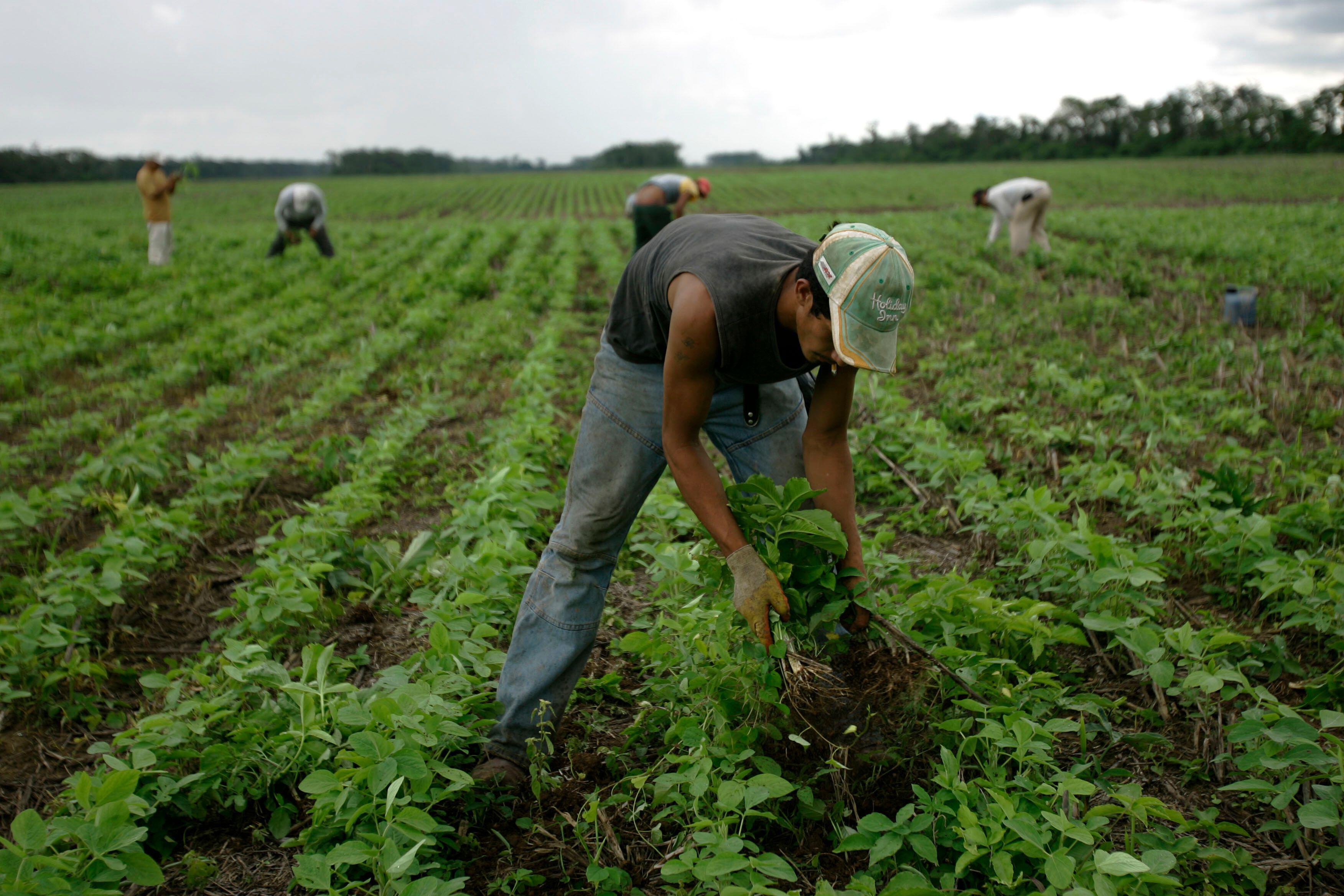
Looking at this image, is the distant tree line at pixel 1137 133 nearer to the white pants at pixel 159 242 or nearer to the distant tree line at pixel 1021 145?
the distant tree line at pixel 1021 145

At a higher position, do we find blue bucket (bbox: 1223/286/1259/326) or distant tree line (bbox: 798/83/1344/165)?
distant tree line (bbox: 798/83/1344/165)

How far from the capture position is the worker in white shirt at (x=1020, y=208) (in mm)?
11742

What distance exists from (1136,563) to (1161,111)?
78351 millimetres

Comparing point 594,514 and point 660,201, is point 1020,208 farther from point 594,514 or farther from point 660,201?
point 594,514

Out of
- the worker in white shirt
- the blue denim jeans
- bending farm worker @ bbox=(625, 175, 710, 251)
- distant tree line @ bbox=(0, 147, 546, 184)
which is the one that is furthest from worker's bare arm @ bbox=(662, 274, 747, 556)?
distant tree line @ bbox=(0, 147, 546, 184)

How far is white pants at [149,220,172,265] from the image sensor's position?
13297 mm

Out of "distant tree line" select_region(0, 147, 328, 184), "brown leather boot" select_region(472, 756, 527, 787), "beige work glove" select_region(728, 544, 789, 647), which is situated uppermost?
"distant tree line" select_region(0, 147, 328, 184)

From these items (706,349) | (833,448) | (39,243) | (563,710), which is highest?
(39,243)

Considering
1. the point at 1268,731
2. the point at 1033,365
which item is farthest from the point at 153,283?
the point at 1268,731

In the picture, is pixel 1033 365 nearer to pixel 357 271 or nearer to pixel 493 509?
pixel 493 509

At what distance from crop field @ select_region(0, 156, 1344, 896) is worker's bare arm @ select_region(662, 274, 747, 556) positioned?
0.10m

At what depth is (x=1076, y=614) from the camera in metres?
2.92

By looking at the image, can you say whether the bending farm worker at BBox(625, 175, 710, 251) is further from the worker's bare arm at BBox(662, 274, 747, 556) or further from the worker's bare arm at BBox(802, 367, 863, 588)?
the worker's bare arm at BBox(662, 274, 747, 556)

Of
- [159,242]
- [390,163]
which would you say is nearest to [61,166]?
[390,163]
